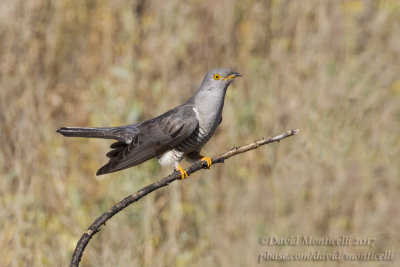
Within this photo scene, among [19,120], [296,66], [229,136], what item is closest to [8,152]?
[19,120]

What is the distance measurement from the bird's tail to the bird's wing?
0.11m

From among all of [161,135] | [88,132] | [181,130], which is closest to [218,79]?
[181,130]

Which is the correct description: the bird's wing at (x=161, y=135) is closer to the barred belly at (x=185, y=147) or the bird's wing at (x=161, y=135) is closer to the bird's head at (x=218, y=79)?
the barred belly at (x=185, y=147)

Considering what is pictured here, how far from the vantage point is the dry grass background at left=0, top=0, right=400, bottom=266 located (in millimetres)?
4219

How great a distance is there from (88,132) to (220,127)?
251 centimetres

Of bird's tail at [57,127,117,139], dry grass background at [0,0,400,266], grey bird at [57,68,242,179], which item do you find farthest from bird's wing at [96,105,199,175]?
dry grass background at [0,0,400,266]

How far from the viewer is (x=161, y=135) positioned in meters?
3.57

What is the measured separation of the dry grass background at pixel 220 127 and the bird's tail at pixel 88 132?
63cm

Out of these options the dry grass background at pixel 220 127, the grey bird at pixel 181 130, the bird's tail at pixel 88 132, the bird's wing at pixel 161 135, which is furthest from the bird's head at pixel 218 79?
the dry grass background at pixel 220 127

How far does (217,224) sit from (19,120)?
2072 mm

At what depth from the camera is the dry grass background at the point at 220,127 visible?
4219 mm

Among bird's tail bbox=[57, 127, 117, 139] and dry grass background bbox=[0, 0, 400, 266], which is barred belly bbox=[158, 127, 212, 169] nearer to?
bird's tail bbox=[57, 127, 117, 139]

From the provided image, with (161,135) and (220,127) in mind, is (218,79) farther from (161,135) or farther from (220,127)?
(220,127)

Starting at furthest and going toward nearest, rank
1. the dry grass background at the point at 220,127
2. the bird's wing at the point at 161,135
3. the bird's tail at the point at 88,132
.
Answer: the dry grass background at the point at 220,127, the bird's wing at the point at 161,135, the bird's tail at the point at 88,132
